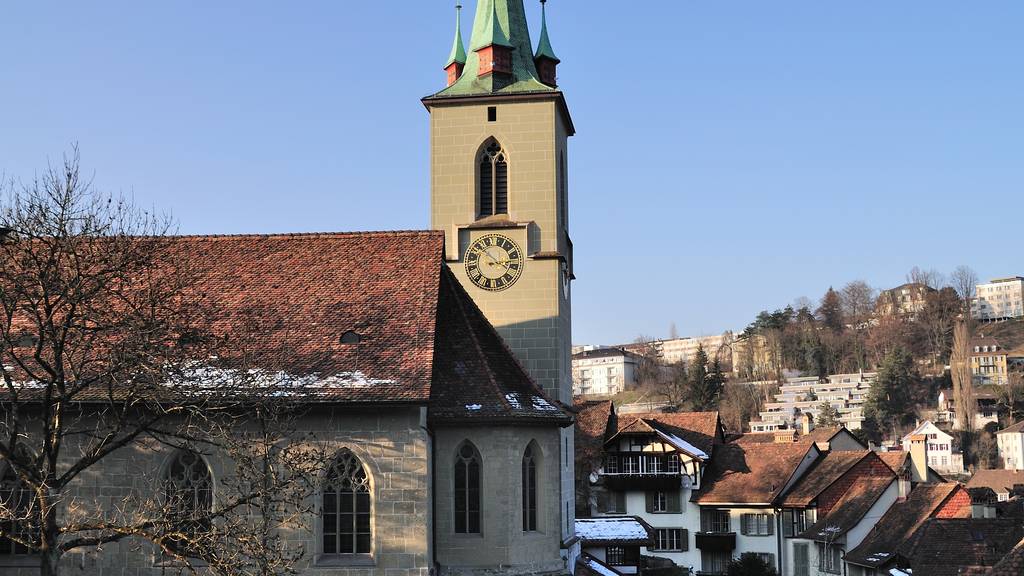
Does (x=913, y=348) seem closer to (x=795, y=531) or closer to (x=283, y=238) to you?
(x=795, y=531)

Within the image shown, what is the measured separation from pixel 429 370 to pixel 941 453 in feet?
416

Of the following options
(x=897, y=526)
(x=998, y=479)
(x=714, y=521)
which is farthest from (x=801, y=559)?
(x=998, y=479)

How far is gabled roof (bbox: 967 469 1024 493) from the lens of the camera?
3260 inches

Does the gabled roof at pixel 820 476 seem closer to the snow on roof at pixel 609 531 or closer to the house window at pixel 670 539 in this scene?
the house window at pixel 670 539

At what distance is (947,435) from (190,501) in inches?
5129

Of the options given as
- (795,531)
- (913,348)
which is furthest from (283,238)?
(913,348)

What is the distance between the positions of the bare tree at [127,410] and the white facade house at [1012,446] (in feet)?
412

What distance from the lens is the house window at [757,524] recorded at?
6025 centimetres

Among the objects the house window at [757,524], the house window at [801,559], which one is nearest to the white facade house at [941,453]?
the house window at [757,524]

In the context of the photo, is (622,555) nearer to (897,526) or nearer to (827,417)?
A: (897,526)

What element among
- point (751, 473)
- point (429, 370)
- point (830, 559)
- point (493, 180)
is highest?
point (493, 180)

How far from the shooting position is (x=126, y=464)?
25.2 meters

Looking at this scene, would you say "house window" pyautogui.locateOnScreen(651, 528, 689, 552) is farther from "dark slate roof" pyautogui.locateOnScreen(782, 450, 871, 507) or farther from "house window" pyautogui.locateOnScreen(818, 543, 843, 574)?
"house window" pyautogui.locateOnScreen(818, 543, 843, 574)

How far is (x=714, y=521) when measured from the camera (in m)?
62.7
